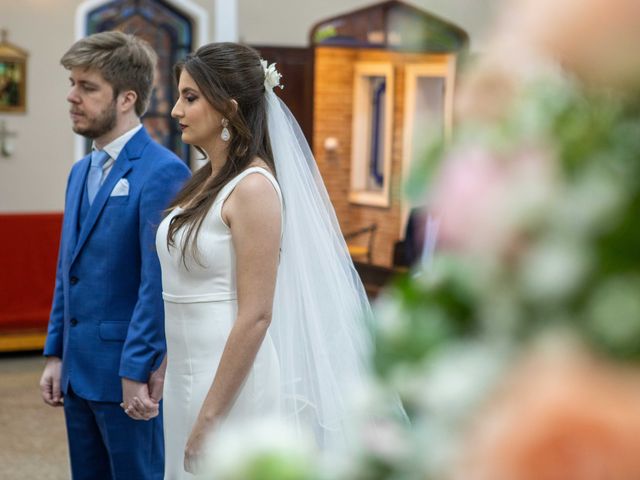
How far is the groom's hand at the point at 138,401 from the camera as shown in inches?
114

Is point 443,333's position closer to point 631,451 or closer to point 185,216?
point 631,451

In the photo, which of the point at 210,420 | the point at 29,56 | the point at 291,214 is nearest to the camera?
the point at 210,420

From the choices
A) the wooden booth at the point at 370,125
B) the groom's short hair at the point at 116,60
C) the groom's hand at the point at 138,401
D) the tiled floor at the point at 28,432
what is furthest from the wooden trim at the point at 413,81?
the groom's hand at the point at 138,401

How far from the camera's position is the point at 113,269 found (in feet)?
9.82

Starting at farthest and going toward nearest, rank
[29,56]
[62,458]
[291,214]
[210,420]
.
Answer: [29,56]
[62,458]
[291,214]
[210,420]

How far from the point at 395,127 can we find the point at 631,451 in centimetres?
1458

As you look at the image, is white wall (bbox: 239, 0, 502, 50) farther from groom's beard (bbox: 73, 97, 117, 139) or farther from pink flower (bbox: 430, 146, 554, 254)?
pink flower (bbox: 430, 146, 554, 254)

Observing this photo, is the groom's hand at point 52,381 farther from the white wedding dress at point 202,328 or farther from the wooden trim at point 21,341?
the wooden trim at point 21,341

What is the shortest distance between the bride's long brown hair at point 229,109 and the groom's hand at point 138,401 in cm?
49

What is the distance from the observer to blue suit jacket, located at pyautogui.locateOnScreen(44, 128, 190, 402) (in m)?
2.99

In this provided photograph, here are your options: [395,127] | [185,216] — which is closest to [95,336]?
[185,216]

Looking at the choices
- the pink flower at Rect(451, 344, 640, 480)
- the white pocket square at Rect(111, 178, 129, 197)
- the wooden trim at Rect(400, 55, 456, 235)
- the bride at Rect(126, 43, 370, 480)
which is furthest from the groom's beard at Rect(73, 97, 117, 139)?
the wooden trim at Rect(400, 55, 456, 235)

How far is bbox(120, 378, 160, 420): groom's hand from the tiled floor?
2567 millimetres

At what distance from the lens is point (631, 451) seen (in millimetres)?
482
